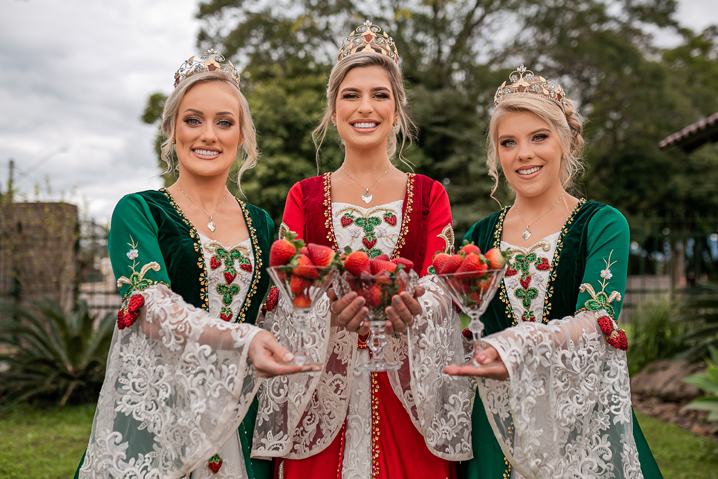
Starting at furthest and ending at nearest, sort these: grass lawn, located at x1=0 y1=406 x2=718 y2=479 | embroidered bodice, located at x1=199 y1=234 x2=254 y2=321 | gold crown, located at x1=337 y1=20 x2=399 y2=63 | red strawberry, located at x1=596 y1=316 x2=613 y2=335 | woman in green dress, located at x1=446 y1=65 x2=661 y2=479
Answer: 1. grass lawn, located at x1=0 y1=406 x2=718 y2=479
2. gold crown, located at x1=337 y1=20 x2=399 y2=63
3. embroidered bodice, located at x1=199 y1=234 x2=254 y2=321
4. red strawberry, located at x1=596 y1=316 x2=613 y2=335
5. woman in green dress, located at x1=446 y1=65 x2=661 y2=479

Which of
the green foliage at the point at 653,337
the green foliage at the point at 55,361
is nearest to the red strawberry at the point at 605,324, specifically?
the green foliage at the point at 55,361

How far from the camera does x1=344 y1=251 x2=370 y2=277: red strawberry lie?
1898 mm

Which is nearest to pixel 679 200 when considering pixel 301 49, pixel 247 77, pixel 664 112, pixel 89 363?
pixel 664 112

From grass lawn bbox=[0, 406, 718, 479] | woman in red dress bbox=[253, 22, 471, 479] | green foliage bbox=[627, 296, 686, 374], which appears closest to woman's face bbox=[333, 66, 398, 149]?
woman in red dress bbox=[253, 22, 471, 479]

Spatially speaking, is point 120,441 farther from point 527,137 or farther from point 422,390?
point 527,137

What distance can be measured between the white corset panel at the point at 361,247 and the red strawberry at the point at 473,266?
67 cm

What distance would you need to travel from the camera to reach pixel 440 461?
91.8 inches

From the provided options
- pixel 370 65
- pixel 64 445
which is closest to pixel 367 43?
pixel 370 65

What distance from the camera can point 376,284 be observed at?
76.5 inches

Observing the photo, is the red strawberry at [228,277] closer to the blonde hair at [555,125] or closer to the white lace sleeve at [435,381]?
the white lace sleeve at [435,381]

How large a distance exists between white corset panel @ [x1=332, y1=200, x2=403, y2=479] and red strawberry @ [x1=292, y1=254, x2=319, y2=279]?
2.32ft

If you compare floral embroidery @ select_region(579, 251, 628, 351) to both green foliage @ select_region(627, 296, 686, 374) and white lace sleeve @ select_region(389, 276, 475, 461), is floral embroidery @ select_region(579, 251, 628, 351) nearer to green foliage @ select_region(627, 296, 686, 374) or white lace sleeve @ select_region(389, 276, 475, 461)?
white lace sleeve @ select_region(389, 276, 475, 461)

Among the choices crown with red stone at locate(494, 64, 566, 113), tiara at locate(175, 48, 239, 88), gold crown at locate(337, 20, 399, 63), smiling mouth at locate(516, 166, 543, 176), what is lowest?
smiling mouth at locate(516, 166, 543, 176)

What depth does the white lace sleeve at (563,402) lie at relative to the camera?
6.45ft
